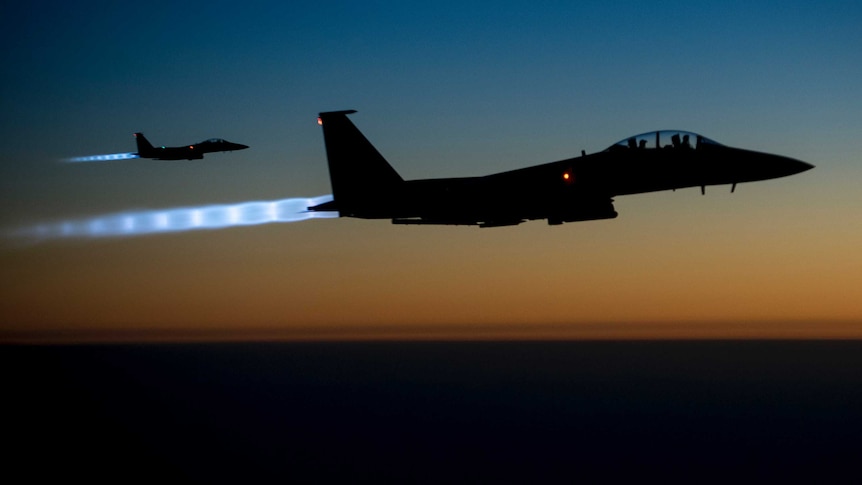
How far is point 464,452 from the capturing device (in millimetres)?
175750

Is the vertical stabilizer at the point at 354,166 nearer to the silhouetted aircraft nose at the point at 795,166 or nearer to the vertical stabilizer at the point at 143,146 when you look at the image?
the silhouetted aircraft nose at the point at 795,166

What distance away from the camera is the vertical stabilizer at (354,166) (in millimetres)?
40000

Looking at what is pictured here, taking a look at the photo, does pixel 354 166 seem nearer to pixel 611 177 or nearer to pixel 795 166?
pixel 611 177

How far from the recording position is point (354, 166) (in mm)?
40469

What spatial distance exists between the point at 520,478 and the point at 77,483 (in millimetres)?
80955

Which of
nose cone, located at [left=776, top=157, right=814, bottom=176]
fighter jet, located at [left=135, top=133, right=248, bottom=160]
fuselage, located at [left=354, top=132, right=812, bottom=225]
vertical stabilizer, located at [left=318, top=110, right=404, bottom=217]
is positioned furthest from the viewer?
fighter jet, located at [left=135, top=133, right=248, bottom=160]

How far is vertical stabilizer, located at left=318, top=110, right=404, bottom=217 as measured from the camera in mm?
40000

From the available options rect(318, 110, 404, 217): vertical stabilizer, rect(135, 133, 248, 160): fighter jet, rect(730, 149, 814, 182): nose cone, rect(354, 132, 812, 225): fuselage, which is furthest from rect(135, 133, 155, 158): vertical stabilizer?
rect(730, 149, 814, 182): nose cone

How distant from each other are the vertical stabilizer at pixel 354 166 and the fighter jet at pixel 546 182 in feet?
0.17

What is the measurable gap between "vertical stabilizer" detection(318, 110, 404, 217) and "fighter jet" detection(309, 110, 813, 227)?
5cm

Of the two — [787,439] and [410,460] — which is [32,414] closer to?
[410,460]

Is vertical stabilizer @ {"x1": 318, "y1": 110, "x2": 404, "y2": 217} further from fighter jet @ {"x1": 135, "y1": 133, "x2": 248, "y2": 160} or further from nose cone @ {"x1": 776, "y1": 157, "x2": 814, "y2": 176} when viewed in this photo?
fighter jet @ {"x1": 135, "y1": 133, "x2": 248, "y2": 160}

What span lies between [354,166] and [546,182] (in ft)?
33.9

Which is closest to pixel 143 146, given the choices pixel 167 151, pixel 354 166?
pixel 167 151
